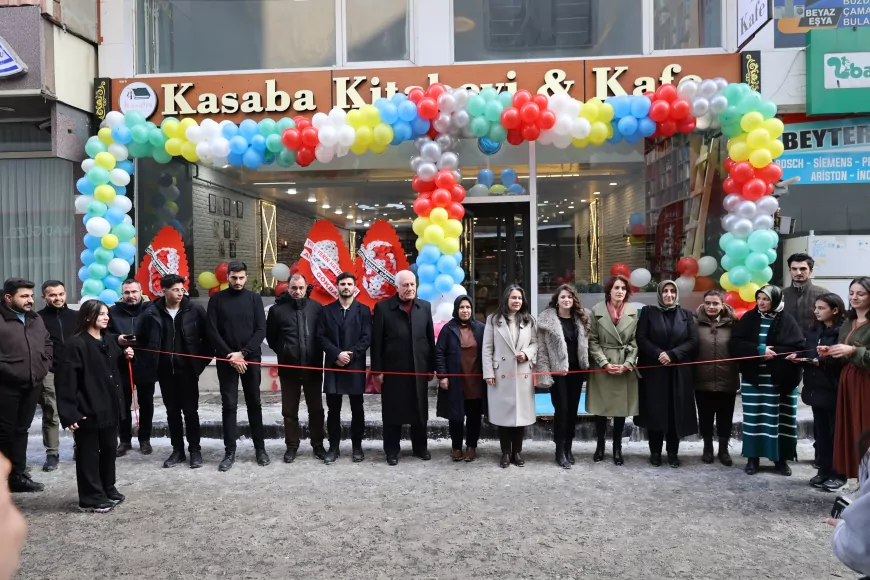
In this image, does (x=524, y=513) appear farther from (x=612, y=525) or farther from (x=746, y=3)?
(x=746, y=3)

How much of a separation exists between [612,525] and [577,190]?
612 centimetres

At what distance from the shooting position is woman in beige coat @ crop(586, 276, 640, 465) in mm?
6332

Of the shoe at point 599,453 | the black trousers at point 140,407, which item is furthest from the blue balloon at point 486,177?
the black trousers at point 140,407

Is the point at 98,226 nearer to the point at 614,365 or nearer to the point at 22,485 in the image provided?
the point at 22,485

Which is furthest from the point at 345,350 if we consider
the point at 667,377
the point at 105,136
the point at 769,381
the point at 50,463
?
the point at 105,136

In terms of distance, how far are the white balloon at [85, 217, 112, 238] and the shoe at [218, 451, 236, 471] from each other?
434 cm

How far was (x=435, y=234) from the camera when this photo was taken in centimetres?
833

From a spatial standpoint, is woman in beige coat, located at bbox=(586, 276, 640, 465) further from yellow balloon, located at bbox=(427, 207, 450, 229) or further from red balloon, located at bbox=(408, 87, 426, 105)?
red balloon, located at bbox=(408, 87, 426, 105)

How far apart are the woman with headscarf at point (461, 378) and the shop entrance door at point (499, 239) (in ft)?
10.8

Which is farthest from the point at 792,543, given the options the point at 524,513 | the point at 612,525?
the point at 524,513

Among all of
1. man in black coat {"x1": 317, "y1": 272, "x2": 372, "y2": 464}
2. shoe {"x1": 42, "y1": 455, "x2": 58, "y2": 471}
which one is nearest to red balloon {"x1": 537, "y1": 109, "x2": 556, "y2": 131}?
man in black coat {"x1": 317, "y1": 272, "x2": 372, "y2": 464}

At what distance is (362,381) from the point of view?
21.8ft

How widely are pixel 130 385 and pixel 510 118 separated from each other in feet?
17.5

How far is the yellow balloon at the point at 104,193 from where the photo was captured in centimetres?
916
